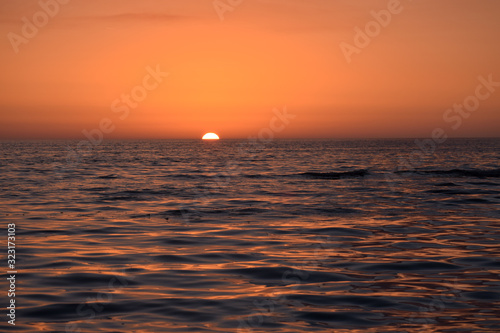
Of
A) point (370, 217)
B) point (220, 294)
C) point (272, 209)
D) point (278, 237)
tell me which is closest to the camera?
point (220, 294)

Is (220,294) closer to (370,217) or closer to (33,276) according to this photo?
(33,276)

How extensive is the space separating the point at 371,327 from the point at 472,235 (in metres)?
8.65

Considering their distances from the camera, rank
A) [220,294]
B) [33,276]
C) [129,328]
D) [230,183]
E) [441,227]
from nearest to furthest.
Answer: [129,328] → [220,294] → [33,276] → [441,227] → [230,183]

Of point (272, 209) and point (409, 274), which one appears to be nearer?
point (409, 274)

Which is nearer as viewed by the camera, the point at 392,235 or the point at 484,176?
the point at 392,235

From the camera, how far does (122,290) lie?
349 inches

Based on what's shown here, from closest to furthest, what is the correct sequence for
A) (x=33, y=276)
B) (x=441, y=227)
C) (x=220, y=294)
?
(x=220, y=294) → (x=33, y=276) → (x=441, y=227)

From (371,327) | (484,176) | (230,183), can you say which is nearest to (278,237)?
(371,327)

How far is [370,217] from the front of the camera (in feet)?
60.3

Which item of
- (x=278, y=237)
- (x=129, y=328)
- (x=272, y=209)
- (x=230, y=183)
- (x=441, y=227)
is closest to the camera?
(x=129, y=328)

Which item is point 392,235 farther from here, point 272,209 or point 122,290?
point 122,290

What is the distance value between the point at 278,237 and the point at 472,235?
525 cm

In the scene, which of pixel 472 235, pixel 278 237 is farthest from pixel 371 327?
pixel 472 235

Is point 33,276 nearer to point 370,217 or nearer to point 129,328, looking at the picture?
point 129,328
